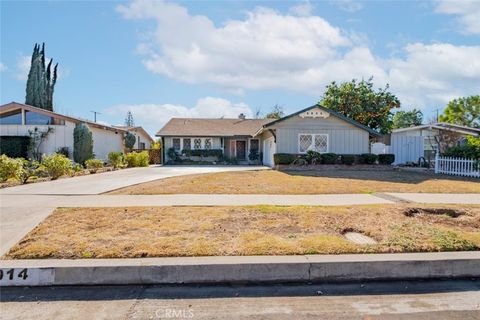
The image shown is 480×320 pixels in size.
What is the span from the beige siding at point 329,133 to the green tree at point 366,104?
926 centimetres

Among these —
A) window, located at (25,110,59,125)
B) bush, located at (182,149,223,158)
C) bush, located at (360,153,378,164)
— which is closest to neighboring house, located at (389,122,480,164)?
bush, located at (360,153,378,164)

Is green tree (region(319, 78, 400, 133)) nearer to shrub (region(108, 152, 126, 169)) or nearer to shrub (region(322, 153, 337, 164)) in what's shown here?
shrub (region(322, 153, 337, 164))

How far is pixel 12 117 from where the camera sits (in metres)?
23.9

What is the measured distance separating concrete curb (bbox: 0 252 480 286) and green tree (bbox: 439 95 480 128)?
45.3 m

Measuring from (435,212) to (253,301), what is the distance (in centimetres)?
533

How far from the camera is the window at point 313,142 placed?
22.3m

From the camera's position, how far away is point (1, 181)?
12.5 meters

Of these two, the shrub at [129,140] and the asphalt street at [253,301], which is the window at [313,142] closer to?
the asphalt street at [253,301]

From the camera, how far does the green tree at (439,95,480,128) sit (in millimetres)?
41938

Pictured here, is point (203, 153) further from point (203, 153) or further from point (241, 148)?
point (241, 148)

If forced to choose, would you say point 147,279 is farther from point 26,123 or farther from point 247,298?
point 26,123

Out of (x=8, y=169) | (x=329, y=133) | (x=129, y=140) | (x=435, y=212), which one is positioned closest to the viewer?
(x=435, y=212)

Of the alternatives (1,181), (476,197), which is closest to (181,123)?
(1,181)

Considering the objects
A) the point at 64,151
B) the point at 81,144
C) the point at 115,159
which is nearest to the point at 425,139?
the point at 115,159
